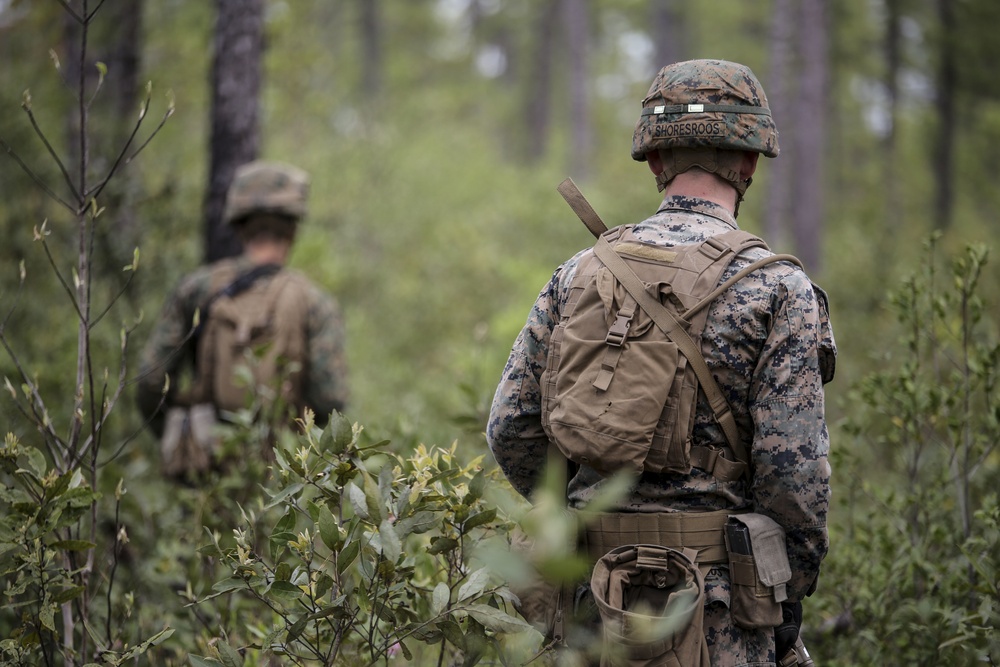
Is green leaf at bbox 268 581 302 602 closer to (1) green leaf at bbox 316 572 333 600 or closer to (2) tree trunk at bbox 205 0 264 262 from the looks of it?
(1) green leaf at bbox 316 572 333 600

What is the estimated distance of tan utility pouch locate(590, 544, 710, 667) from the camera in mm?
2328

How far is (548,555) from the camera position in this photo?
105 centimetres

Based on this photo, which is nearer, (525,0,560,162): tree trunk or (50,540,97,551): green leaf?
(50,540,97,551): green leaf

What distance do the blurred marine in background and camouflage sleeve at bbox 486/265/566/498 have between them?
7.37 ft

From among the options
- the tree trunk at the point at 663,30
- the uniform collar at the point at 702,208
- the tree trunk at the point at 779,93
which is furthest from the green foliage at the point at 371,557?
the tree trunk at the point at 663,30

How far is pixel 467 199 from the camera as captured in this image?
2145 cm

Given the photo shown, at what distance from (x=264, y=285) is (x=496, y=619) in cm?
302

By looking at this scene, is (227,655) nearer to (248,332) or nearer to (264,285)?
(248,332)

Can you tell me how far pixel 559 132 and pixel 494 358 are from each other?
91.6ft

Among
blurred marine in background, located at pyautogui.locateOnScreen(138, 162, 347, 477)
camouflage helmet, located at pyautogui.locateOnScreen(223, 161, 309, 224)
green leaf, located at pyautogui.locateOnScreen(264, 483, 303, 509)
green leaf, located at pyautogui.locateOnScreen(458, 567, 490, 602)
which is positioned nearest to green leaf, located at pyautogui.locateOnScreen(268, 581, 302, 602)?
green leaf, located at pyautogui.locateOnScreen(264, 483, 303, 509)

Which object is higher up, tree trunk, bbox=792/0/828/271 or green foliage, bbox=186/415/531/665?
tree trunk, bbox=792/0/828/271

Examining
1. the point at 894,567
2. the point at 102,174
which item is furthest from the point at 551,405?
the point at 102,174

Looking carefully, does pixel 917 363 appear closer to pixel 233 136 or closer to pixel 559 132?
pixel 233 136

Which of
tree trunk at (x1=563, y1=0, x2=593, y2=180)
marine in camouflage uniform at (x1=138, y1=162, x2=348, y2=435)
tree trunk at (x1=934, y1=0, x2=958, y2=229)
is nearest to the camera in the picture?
marine in camouflage uniform at (x1=138, y1=162, x2=348, y2=435)
